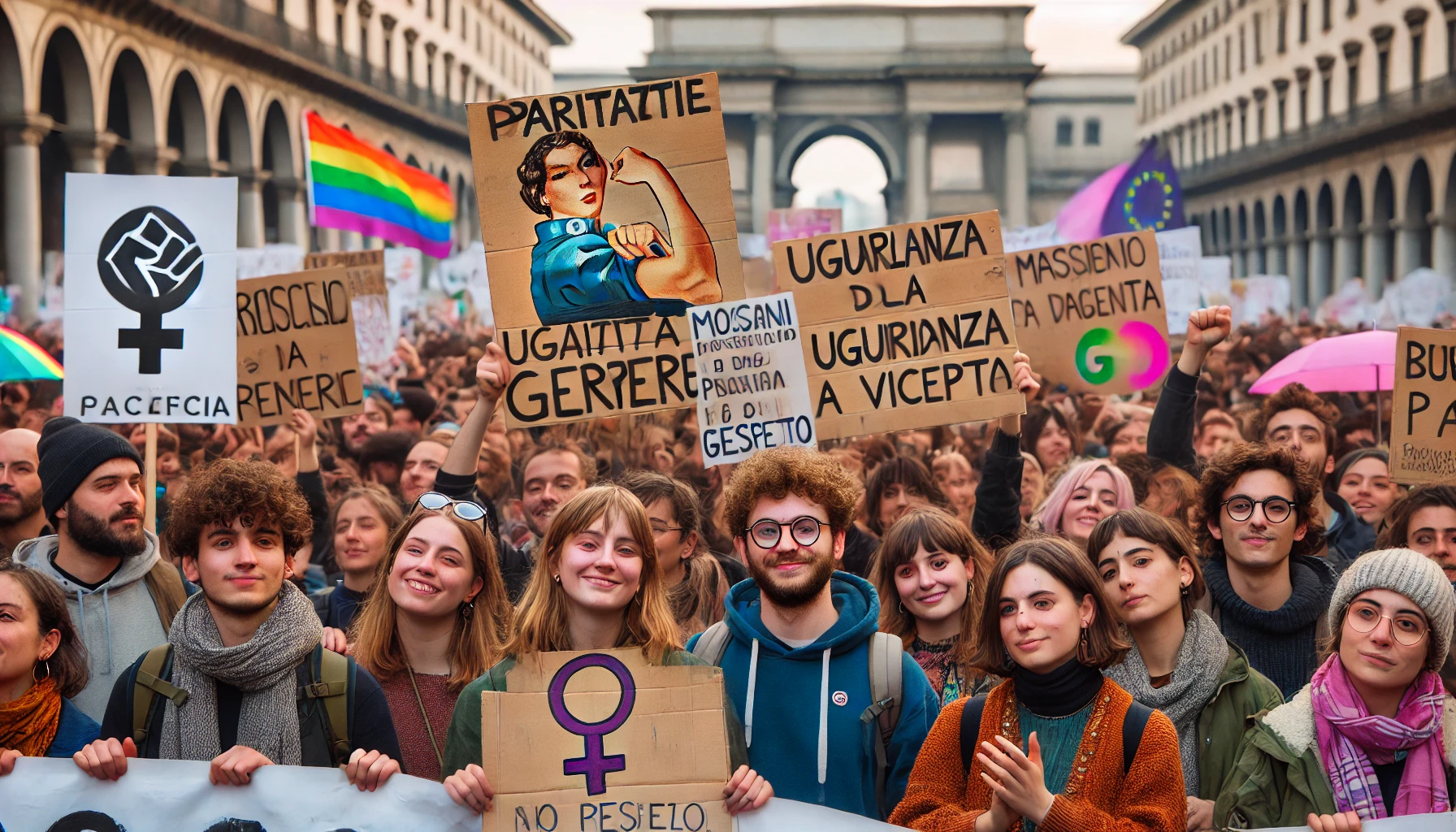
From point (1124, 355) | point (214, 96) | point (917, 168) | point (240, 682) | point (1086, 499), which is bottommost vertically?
point (240, 682)

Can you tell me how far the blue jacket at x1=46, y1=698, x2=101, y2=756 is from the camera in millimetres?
3854

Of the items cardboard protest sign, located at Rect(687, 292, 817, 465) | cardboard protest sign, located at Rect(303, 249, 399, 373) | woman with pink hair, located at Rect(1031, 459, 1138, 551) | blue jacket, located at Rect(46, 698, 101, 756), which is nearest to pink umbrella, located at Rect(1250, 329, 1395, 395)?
woman with pink hair, located at Rect(1031, 459, 1138, 551)

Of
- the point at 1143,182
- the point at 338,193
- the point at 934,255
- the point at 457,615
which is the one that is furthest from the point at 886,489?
the point at 1143,182

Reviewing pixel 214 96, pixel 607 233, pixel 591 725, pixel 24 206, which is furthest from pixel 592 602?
pixel 214 96

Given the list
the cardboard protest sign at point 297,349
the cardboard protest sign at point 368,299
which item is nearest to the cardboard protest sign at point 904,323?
the cardboard protest sign at point 297,349

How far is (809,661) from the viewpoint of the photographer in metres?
3.82

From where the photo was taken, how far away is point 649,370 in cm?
579

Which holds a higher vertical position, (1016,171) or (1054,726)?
(1016,171)

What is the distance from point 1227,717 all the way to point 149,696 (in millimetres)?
2589

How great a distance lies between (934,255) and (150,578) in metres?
3.60

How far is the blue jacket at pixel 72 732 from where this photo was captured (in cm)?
385

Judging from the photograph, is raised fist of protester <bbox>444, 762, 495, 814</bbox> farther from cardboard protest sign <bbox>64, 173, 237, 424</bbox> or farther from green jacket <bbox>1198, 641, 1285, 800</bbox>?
cardboard protest sign <bbox>64, 173, 237, 424</bbox>

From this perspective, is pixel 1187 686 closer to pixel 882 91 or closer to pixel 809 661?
pixel 809 661

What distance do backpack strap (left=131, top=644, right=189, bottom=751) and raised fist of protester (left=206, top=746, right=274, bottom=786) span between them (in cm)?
18
